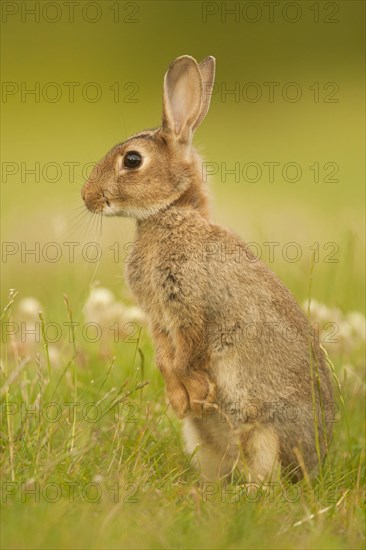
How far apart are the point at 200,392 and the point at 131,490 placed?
82 centimetres

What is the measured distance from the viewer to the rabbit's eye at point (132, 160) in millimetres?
4965

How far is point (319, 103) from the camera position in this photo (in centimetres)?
1958

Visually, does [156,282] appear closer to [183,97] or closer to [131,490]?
[183,97]

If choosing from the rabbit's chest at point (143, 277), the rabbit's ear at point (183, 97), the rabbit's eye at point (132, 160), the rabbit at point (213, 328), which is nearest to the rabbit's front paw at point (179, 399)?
the rabbit at point (213, 328)

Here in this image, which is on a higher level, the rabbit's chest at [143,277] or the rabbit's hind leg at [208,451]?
the rabbit's chest at [143,277]

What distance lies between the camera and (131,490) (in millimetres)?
3922

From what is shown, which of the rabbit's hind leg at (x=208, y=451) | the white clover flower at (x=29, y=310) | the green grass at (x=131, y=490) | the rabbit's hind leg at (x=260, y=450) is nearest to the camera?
the green grass at (x=131, y=490)

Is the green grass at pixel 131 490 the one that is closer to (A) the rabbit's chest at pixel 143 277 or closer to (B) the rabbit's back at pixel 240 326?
(B) the rabbit's back at pixel 240 326

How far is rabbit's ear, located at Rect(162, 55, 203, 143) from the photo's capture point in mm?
5055

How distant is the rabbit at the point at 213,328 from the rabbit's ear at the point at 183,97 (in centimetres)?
3

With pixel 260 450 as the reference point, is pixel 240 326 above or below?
above

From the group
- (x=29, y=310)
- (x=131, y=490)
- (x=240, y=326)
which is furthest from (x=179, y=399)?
(x=29, y=310)

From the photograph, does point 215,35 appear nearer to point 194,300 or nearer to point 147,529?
point 194,300

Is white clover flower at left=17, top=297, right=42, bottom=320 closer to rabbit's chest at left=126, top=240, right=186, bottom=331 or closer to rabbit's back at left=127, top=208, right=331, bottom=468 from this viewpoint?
rabbit's chest at left=126, top=240, right=186, bottom=331
